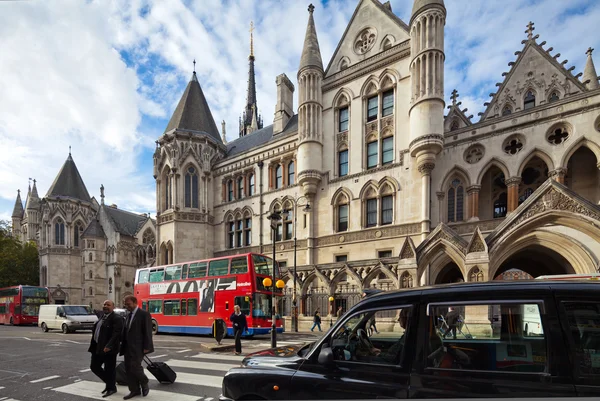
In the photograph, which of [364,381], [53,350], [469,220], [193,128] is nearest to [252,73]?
[193,128]

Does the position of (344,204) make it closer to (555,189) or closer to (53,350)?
(555,189)

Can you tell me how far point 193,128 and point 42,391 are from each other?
26909 millimetres

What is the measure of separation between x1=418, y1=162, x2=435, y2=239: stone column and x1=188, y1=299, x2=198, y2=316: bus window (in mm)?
13154

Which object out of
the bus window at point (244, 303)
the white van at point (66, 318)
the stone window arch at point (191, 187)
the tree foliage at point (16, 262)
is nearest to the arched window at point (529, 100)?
the bus window at point (244, 303)

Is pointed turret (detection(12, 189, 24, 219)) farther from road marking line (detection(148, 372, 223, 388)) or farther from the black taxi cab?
the black taxi cab

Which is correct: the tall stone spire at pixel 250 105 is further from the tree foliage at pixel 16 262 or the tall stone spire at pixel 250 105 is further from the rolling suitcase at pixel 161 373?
the rolling suitcase at pixel 161 373

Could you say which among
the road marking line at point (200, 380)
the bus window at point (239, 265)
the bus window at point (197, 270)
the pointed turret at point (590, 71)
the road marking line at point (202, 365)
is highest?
the pointed turret at point (590, 71)

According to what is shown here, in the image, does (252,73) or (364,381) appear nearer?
(364,381)

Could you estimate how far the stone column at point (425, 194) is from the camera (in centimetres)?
1858

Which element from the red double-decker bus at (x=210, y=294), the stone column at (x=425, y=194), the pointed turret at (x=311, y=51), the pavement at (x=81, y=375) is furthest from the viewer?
the pointed turret at (x=311, y=51)

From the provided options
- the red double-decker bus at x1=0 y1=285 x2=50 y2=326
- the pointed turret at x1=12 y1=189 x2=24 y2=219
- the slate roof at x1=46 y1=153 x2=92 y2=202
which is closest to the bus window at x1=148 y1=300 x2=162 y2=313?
the red double-decker bus at x1=0 y1=285 x2=50 y2=326

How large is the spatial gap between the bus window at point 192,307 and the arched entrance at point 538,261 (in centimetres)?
1407

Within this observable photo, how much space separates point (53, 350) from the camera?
34.6ft

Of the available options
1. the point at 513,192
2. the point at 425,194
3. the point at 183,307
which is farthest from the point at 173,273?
the point at 513,192
